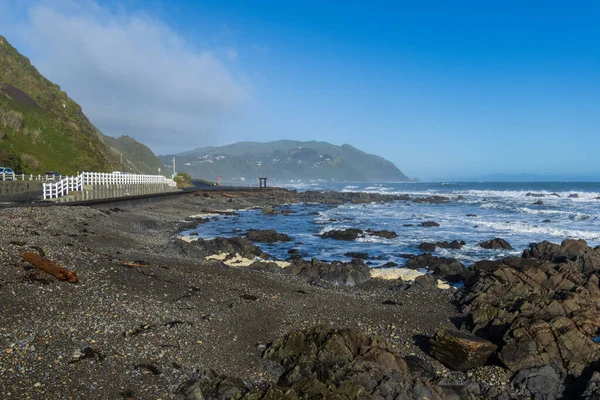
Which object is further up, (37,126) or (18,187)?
(37,126)

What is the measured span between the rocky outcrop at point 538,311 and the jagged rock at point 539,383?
135mm

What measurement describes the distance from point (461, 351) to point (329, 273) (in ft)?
Result: 24.9

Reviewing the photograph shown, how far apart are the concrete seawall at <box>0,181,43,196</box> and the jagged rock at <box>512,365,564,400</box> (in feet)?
108

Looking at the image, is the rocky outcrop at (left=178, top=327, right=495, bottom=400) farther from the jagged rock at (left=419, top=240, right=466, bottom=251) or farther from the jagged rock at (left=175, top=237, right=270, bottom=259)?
the jagged rock at (left=419, top=240, right=466, bottom=251)

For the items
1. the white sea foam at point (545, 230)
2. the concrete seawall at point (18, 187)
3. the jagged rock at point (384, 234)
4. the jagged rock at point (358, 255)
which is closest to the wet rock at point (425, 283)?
the jagged rock at point (358, 255)

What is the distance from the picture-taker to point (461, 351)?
779cm

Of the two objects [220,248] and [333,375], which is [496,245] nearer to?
[220,248]

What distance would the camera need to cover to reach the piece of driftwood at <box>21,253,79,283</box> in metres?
9.23

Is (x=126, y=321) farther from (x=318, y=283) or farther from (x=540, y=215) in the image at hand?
(x=540, y=215)

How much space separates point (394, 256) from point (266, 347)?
13.9 meters

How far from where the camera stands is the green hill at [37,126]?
45.2 metres

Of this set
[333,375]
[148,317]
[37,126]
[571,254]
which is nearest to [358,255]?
[571,254]

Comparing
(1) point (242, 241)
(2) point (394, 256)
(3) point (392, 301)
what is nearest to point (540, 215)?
(2) point (394, 256)

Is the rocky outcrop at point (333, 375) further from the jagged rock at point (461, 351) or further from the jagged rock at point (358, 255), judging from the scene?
the jagged rock at point (358, 255)
